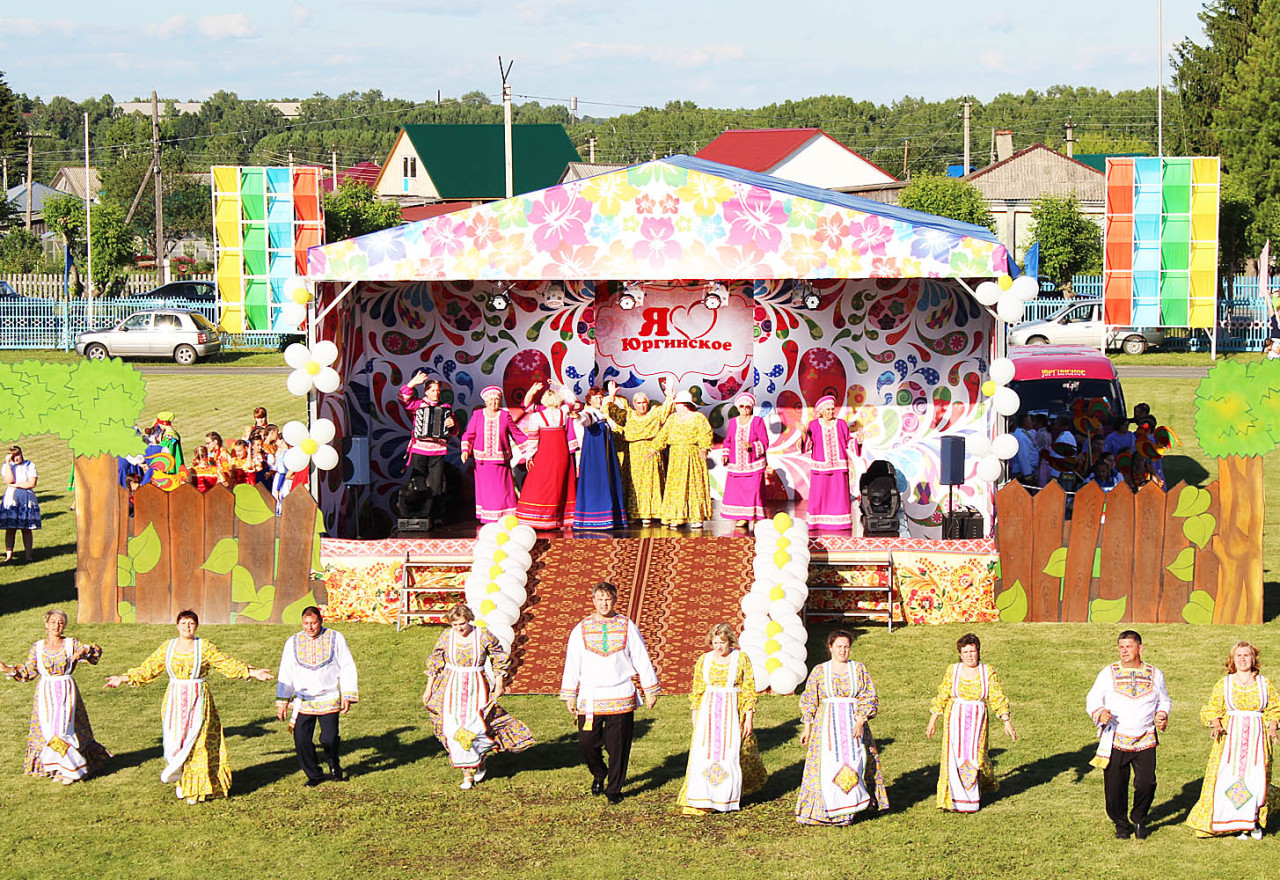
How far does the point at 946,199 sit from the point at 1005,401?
33416 millimetres

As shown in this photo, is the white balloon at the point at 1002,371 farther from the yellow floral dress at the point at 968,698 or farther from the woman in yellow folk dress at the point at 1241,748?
the woman in yellow folk dress at the point at 1241,748

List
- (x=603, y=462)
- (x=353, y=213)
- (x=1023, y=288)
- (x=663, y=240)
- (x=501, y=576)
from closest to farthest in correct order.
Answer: (x=501, y=576) < (x=1023, y=288) < (x=663, y=240) < (x=603, y=462) < (x=353, y=213)

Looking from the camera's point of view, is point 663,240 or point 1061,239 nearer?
point 663,240

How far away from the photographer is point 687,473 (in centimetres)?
1512

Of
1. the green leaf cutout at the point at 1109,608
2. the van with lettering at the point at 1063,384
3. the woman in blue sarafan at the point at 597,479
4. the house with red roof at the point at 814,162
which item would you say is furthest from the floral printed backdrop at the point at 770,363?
the house with red roof at the point at 814,162

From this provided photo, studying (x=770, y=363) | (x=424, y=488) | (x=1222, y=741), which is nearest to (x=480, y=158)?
(x=770, y=363)

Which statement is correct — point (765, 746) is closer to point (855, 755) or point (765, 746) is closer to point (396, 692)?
point (855, 755)

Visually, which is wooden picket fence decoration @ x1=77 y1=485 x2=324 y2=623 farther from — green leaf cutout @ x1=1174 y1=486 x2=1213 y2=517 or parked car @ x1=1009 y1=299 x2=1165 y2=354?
parked car @ x1=1009 y1=299 x2=1165 y2=354

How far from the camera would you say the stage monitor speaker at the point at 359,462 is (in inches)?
605

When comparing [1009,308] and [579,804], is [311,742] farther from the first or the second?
[1009,308]

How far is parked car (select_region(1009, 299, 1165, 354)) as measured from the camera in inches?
1230

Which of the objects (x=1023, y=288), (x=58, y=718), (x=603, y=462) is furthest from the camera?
(x=603, y=462)

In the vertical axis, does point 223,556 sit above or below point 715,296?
below

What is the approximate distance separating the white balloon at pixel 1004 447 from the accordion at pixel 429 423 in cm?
535
